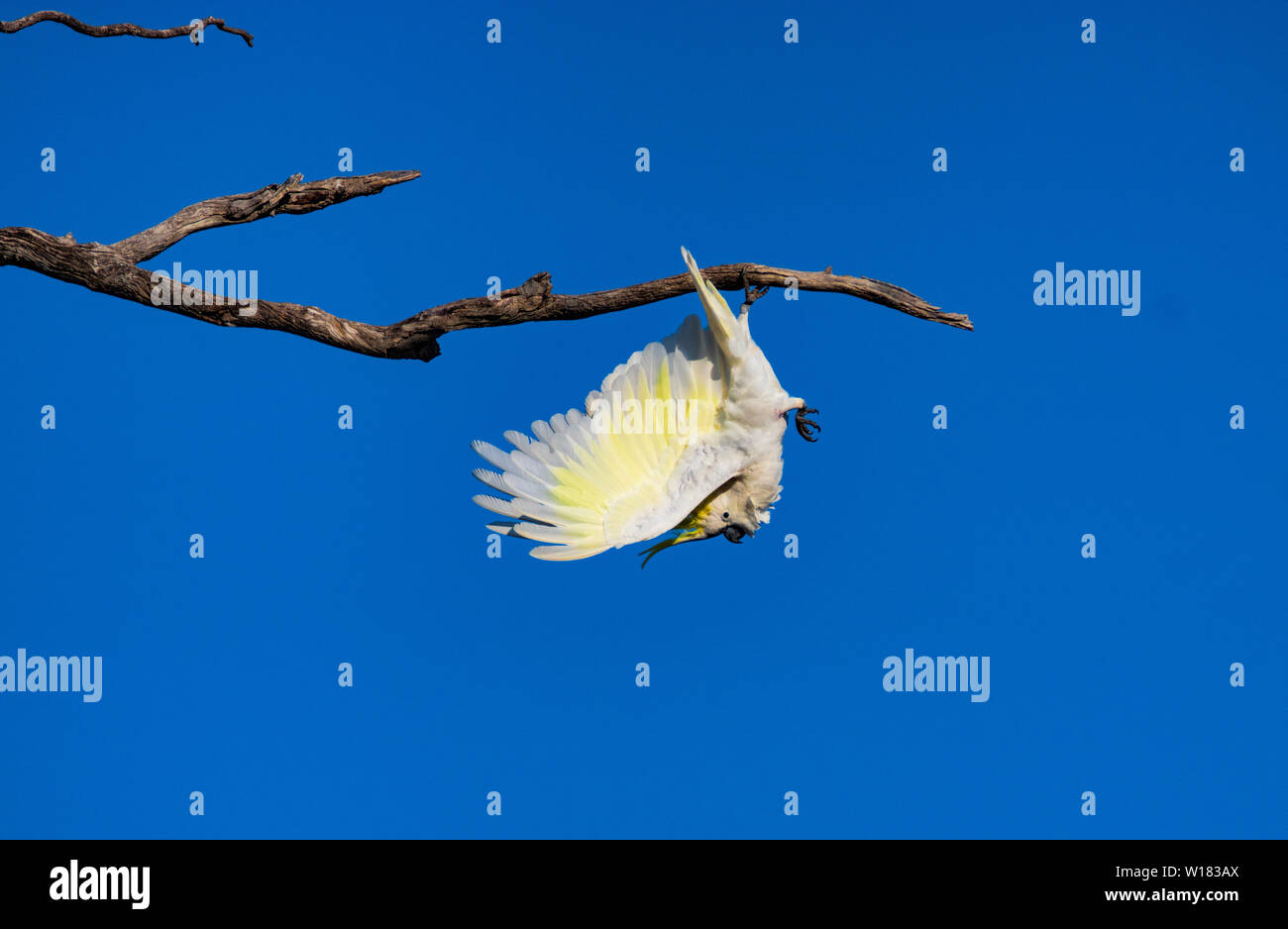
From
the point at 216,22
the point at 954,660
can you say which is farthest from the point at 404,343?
the point at 954,660

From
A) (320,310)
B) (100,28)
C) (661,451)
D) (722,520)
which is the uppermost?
(100,28)

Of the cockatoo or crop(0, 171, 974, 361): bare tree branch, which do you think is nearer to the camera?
the cockatoo

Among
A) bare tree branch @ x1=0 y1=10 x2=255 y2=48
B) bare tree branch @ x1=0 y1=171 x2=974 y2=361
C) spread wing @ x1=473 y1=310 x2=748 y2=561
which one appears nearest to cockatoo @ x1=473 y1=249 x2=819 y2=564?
spread wing @ x1=473 y1=310 x2=748 y2=561

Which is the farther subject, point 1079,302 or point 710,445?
point 1079,302

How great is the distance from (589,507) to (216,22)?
10.3 ft

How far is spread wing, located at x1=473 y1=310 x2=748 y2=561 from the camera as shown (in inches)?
224

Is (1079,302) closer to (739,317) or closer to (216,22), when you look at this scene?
(739,317)

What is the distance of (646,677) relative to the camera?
7023 millimetres

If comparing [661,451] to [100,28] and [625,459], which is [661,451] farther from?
[100,28]

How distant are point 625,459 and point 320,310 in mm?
1654

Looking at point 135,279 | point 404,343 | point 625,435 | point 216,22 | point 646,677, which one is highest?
point 216,22

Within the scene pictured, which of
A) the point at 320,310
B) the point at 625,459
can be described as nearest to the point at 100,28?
the point at 320,310

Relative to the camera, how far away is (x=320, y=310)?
20.2ft

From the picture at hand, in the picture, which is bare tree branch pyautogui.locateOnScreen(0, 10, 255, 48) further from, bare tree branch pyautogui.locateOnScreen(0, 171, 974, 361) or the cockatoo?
the cockatoo
